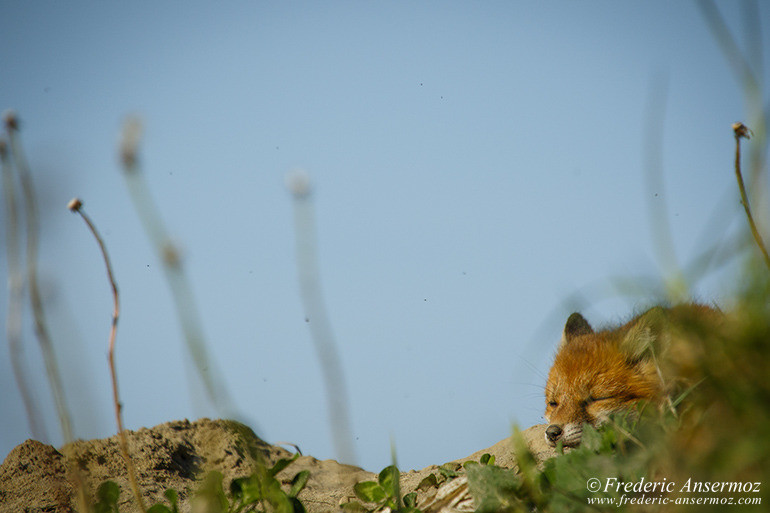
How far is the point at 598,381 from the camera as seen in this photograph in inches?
188

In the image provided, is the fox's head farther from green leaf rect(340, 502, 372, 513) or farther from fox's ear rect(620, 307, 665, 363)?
green leaf rect(340, 502, 372, 513)

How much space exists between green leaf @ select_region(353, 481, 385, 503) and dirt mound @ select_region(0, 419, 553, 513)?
49 centimetres

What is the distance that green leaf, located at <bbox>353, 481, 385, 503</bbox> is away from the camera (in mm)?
3123

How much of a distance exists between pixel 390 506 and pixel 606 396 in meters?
2.45

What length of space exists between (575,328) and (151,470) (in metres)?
4.19

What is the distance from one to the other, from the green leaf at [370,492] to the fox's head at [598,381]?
6.35ft

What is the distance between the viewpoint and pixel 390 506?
304cm

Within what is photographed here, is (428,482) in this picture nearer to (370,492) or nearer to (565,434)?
(370,492)

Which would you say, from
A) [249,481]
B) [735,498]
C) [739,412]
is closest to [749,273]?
[739,412]

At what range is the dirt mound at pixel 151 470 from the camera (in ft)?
12.6

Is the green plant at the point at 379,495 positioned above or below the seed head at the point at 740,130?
below

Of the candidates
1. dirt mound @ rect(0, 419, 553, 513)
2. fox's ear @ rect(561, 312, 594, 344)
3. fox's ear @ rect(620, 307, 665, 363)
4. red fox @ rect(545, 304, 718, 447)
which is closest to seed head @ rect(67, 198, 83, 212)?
dirt mound @ rect(0, 419, 553, 513)

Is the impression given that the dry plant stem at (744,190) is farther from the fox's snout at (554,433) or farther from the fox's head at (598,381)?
the fox's snout at (554,433)

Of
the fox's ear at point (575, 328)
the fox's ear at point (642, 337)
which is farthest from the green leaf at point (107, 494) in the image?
the fox's ear at point (575, 328)
